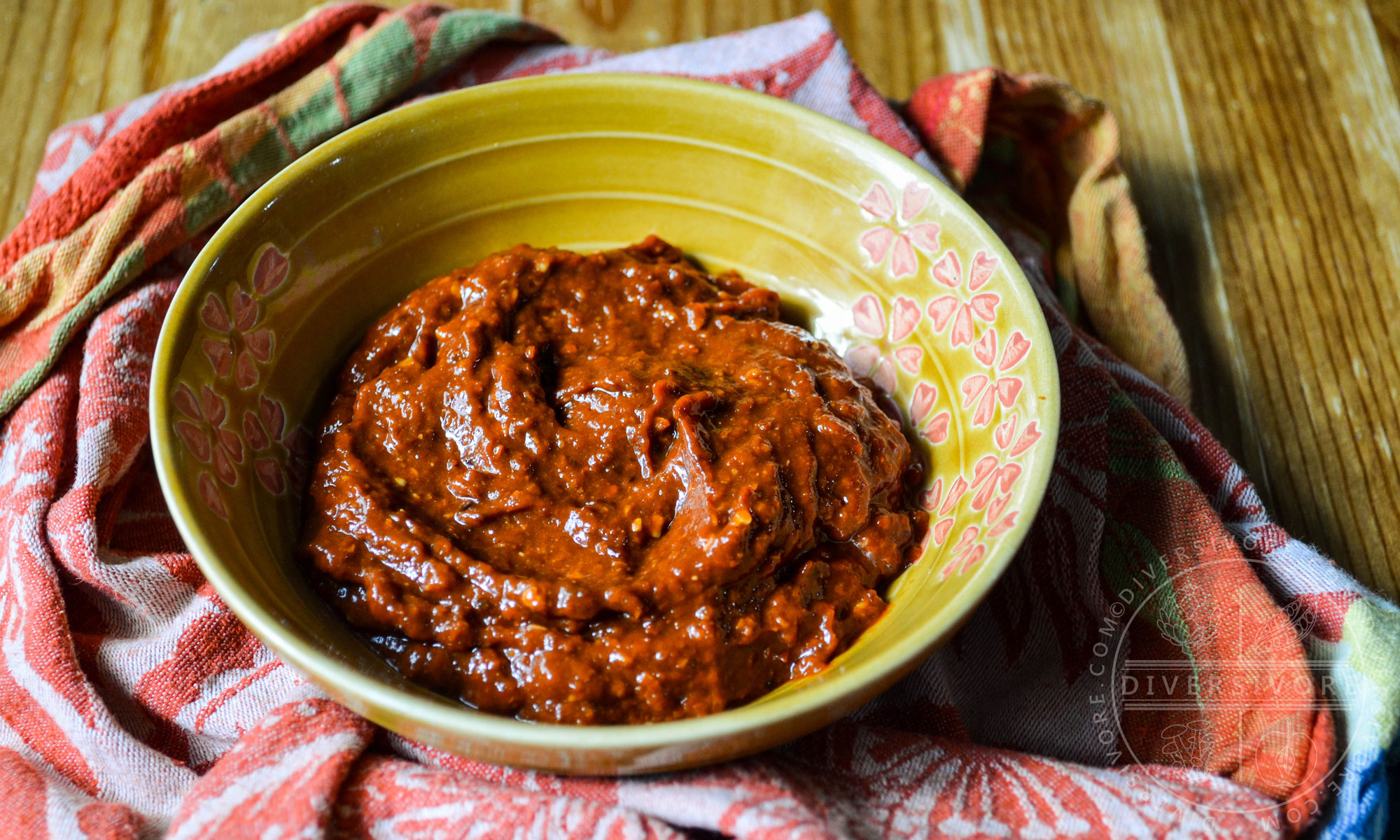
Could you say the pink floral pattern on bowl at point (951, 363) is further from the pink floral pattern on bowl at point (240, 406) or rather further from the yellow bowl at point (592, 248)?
the pink floral pattern on bowl at point (240, 406)

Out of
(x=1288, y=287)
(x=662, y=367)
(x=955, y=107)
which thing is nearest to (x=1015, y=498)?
(x=662, y=367)

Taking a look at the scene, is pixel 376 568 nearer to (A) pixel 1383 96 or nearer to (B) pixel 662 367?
(B) pixel 662 367

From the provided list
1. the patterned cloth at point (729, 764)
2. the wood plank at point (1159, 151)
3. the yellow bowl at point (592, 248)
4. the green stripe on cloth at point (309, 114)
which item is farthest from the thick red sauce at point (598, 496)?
the wood plank at point (1159, 151)

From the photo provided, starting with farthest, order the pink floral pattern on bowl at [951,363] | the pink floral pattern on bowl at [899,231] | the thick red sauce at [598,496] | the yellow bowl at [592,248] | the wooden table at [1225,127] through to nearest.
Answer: the wooden table at [1225,127], the pink floral pattern on bowl at [899,231], the pink floral pattern on bowl at [951,363], the thick red sauce at [598,496], the yellow bowl at [592,248]

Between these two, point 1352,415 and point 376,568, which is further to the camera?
point 1352,415

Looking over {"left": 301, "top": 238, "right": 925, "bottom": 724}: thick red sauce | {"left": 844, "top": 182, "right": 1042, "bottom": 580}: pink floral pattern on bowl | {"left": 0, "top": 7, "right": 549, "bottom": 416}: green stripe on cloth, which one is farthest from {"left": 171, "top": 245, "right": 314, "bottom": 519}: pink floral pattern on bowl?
{"left": 844, "top": 182, "right": 1042, "bottom": 580}: pink floral pattern on bowl

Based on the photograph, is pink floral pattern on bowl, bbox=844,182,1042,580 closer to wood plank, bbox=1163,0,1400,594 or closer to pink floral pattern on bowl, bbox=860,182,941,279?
pink floral pattern on bowl, bbox=860,182,941,279
